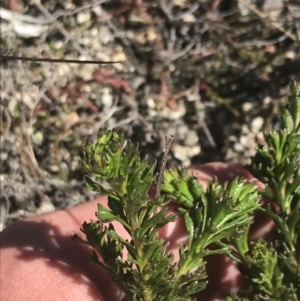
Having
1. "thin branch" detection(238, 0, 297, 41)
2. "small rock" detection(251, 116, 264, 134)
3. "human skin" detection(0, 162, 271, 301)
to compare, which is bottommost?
"small rock" detection(251, 116, 264, 134)

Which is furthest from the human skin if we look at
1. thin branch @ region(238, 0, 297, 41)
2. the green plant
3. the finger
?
thin branch @ region(238, 0, 297, 41)

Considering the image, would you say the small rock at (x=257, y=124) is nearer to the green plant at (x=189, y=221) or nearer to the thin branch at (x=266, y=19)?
the thin branch at (x=266, y=19)

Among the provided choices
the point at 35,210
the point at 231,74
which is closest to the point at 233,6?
the point at 231,74

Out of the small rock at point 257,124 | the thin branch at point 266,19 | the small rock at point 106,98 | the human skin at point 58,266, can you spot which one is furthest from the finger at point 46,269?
the thin branch at point 266,19

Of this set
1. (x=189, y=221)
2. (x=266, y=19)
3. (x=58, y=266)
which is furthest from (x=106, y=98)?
(x=189, y=221)

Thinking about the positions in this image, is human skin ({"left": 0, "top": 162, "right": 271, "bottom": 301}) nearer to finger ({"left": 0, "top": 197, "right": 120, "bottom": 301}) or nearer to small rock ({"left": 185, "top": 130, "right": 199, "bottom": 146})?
finger ({"left": 0, "top": 197, "right": 120, "bottom": 301})

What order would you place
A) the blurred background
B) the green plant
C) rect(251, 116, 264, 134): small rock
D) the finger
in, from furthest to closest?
rect(251, 116, 264, 134): small rock < the blurred background < the finger < the green plant

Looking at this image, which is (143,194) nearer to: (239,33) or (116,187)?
(116,187)
